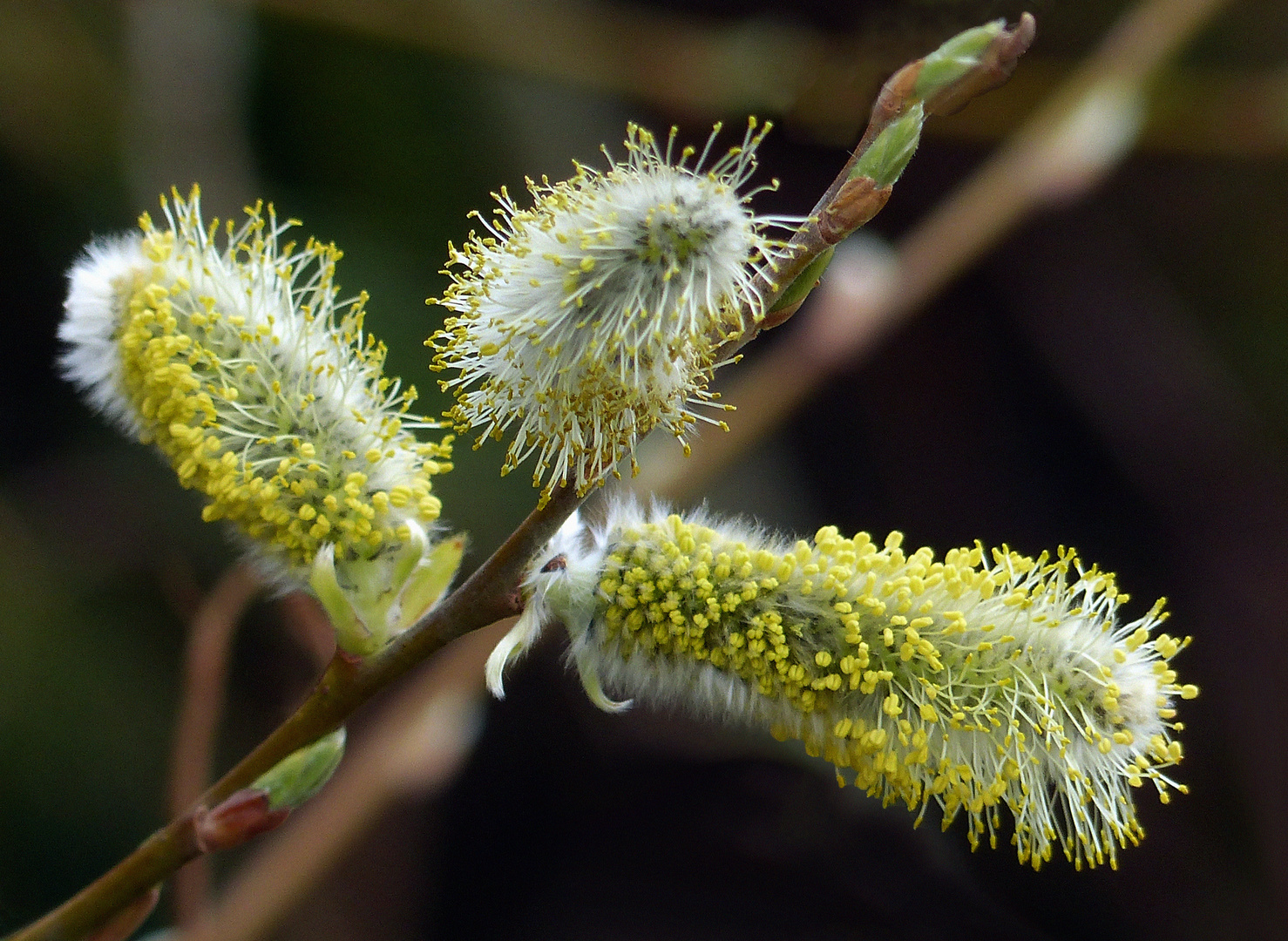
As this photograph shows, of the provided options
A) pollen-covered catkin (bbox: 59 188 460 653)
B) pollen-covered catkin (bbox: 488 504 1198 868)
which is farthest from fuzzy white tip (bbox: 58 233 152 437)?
pollen-covered catkin (bbox: 488 504 1198 868)

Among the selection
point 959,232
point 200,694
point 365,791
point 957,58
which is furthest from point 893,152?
point 959,232

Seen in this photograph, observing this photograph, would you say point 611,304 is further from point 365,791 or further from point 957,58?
point 365,791

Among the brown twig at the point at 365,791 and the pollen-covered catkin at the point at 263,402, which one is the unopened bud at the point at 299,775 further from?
the brown twig at the point at 365,791

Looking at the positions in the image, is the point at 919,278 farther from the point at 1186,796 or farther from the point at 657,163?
the point at 657,163

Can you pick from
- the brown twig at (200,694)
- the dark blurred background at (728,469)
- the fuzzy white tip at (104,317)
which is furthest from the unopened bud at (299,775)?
the dark blurred background at (728,469)

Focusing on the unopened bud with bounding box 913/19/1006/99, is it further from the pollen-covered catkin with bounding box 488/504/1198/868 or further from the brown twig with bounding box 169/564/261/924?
the brown twig with bounding box 169/564/261/924

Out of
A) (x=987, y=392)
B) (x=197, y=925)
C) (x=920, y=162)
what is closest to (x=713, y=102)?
(x=920, y=162)

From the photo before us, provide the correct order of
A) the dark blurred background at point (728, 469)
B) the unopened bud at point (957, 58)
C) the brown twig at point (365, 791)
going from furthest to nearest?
the dark blurred background at point (728, 469), the brown twig at point (365, 791), the unopened bud at point (957, 58)
